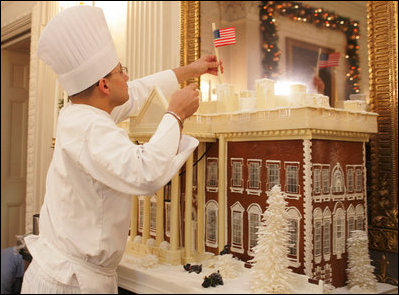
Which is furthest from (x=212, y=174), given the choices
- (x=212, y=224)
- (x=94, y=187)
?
(x=94, y=187)

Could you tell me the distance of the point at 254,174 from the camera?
1.64 metres

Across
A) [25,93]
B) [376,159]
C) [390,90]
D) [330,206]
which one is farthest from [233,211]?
[25,93]

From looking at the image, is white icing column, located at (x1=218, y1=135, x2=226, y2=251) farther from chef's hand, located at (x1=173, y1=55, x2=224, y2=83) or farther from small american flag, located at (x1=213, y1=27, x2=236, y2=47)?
small american flag, located at (x1=213, y1=27, x2=236, y2=47)

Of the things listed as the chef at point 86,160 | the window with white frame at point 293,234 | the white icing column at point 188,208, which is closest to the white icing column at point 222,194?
the white icing column at point 188,208

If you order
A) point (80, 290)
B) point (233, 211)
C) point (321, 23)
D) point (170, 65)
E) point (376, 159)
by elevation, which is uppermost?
point (321, 23)

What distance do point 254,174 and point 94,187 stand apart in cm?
65

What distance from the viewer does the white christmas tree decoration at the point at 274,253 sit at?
4.51 feet

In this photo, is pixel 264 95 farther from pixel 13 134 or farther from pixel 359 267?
pixel 13 134

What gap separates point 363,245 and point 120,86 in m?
1.07

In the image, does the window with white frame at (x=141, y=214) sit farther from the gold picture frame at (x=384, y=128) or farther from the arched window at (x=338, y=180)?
the gold picture frame at (x=384, y=128)

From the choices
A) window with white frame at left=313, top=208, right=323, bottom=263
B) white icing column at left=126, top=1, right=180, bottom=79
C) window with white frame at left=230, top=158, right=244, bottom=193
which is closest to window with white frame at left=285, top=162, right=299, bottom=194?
window with white frame at left=313, top=208, right=323, bottom=263

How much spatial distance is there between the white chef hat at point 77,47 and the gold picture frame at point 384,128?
1.21 metres

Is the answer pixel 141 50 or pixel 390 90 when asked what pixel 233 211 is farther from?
pixel 141 50

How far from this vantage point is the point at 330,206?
1538 millimetres
